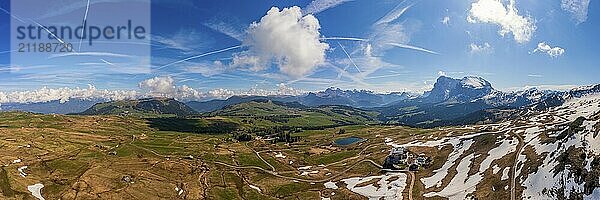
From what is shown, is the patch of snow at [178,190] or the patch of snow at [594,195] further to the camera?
the patch of snow at [178,190]

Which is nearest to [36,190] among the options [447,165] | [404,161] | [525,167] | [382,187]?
[382,187]

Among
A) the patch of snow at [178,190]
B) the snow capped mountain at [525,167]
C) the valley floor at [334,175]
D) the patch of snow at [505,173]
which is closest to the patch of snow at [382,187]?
the valley floor at [334,175]

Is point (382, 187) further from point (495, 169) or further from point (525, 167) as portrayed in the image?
point (525, 167)

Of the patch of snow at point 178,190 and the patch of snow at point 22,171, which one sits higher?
the patch of snow at point 22,171

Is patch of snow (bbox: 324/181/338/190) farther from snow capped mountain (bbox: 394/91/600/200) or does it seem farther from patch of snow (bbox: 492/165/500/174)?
patch of snow (bbox: 492/165/500/174)

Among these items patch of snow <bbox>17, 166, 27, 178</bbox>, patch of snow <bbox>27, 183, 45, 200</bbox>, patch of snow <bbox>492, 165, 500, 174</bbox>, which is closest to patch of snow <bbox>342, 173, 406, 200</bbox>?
patch of snow <bbox>492, 165, 500, 174</bbox>

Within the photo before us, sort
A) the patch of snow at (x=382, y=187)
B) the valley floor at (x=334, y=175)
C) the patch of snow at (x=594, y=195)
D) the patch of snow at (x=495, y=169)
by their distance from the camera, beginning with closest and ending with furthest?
the patch of snow at (x=594, y=195) → the valley floor at (x=334, y=175) → the patch of snow at (x=495, y=169) → the patch of snow at (x=382, y=187)

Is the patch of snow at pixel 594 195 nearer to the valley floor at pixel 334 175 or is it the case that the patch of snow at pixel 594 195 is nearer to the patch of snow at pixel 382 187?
the valley floor at pixel 334 175
